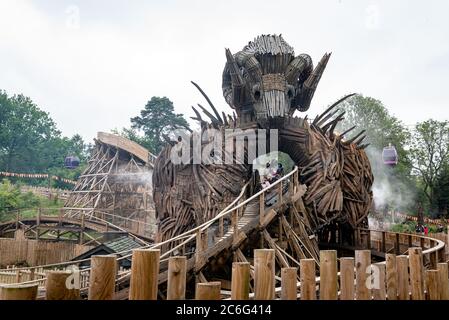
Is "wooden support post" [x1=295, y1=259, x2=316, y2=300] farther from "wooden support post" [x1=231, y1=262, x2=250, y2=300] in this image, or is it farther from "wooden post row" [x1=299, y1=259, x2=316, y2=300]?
"wooden support post" [x1=231, y1=262, x2=250, y2=300]

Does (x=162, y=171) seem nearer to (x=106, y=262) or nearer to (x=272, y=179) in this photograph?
(x=272, y=179)

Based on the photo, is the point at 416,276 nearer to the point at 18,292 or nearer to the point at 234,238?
the point at 18,292

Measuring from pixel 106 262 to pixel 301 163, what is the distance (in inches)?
339

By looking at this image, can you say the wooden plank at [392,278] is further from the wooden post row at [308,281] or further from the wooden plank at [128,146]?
the wooden plank at [128,146]

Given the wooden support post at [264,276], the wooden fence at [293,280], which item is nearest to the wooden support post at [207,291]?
the wooden fence at [293,280]

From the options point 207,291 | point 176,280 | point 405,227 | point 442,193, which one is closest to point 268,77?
point 176,280

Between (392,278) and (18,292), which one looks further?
(392,278)

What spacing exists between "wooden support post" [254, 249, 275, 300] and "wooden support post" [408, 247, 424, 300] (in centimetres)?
164

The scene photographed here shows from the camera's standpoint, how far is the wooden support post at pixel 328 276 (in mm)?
2684

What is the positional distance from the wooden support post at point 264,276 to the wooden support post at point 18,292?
1.29 meters

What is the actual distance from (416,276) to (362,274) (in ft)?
2.47

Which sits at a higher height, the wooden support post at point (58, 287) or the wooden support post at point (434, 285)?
the wooden support post at point (58, 287)

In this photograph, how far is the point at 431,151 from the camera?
26.7 metres

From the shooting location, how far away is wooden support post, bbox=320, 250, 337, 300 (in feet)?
8.80
